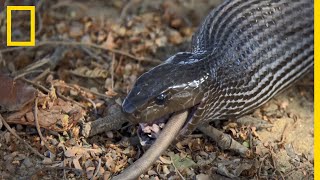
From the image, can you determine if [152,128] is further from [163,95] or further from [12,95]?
[12,95]

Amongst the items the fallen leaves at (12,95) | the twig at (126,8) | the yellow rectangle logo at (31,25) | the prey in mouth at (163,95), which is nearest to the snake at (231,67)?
the prey in mouth at (163,95)

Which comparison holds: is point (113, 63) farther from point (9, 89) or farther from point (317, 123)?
point (317, 123)

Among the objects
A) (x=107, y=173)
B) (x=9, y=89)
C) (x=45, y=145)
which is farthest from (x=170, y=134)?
(x=9, y=89)

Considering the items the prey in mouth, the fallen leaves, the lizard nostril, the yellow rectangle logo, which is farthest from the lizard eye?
the yellow rectangle logo

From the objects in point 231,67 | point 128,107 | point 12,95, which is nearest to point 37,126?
point 12,95

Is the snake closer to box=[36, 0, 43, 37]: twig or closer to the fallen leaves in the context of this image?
the fallen leaves

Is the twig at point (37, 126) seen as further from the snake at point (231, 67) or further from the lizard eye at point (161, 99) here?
the lizard eye at point (161, 99)
